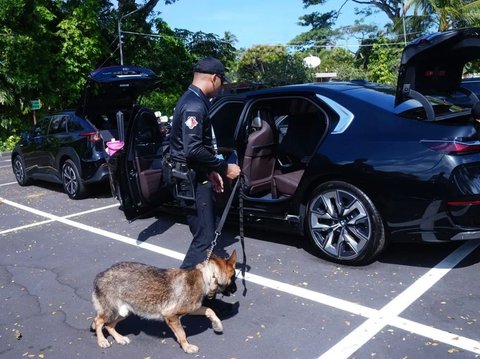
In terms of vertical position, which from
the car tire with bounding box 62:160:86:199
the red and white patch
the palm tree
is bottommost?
the car tire with bounding box 62:160:86:199

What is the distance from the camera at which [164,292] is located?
10.5 feet

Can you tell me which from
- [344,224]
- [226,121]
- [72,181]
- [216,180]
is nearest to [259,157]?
[226,121]

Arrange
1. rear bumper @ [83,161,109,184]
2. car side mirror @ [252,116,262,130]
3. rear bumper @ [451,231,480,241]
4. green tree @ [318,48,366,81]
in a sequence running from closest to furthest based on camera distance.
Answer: rear bumper @ [451,231,480,241] < car side mirror @ [252,116,262,130] < rear bumper @ [83,161,109,184] < green tree @ [318,48,366,81]

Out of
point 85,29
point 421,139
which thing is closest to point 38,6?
point 85,29

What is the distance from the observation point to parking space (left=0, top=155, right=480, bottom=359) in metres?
3.25

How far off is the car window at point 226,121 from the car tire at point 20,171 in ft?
18.6

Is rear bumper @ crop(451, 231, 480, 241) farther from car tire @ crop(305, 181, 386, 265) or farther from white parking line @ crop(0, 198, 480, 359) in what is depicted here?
car tire @ crop(305, 181, 386, 265)

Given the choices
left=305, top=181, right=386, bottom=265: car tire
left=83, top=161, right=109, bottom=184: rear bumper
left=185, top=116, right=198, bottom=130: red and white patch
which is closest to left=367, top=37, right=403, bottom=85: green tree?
left=83, top=161, right=109, bottom=184: rear bumper

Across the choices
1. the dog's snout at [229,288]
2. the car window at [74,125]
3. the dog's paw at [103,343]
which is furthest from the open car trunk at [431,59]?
the car window at [74,125]

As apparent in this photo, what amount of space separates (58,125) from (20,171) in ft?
6.28

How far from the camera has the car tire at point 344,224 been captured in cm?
426

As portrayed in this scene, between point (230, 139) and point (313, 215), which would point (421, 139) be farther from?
point (230, 139)

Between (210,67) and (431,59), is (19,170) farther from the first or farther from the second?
(431,59)

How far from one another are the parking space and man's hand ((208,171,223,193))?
36.5 inches
